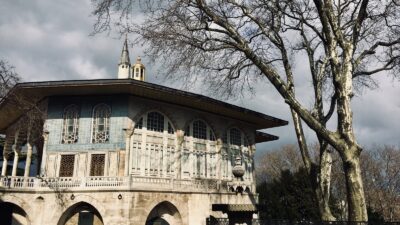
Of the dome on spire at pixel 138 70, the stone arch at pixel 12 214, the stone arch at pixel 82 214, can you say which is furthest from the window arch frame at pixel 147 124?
the dome on spire at pixel 138 70

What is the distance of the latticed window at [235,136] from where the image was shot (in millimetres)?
27916

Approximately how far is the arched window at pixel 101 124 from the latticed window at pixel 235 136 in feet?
31.7

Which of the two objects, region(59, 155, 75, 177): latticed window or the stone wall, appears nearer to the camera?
the stone wall

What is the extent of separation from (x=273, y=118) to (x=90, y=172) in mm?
14068

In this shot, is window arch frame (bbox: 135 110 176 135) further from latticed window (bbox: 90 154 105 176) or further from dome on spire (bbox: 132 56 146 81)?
dome on spire (bbox: 132 56 146 81)

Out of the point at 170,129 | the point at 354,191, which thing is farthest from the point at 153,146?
the point at 354,191

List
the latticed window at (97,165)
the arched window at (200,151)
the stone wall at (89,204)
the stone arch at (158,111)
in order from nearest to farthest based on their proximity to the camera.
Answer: the stone wall at (89,204) → the latticed window at (97,165) → the stone arch at (158,111) → the arched window at (200,151)

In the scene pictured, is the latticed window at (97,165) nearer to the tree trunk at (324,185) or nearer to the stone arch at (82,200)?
the stone arch at (82,200)

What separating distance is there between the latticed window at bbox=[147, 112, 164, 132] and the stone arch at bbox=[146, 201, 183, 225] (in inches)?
182

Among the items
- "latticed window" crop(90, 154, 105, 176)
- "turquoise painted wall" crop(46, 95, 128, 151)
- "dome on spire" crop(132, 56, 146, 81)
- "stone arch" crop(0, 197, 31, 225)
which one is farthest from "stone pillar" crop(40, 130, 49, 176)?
"dome on spire" crop(132, 56, 146, 81)

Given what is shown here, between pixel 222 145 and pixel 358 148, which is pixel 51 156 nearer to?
pixel 222 145

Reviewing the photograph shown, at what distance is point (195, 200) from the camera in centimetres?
2245

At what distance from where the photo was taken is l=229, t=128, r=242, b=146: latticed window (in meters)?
27.9

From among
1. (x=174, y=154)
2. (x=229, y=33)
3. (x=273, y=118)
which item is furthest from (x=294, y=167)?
(x=229, y=33)
